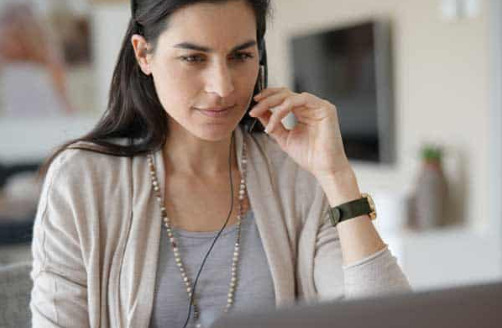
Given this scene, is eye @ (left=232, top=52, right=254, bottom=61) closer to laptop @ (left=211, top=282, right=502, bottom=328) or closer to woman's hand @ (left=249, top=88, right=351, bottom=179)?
woman's hand @ (left=249, top=88, right=351, bottom=179)

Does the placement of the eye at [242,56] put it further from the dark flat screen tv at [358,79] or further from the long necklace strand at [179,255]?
the dark flat screen tv at [358,79]

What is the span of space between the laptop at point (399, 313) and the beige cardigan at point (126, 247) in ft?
1.96

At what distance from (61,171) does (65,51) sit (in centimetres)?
455

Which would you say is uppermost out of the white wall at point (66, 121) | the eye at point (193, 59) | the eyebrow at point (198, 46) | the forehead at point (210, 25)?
the forehead at point (210, 25)

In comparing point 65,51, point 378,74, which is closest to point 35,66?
point 65,51

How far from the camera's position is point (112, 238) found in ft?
4.03

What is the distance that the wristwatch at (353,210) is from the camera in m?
1.25

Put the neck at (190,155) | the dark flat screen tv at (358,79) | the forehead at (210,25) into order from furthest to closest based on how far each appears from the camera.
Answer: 1. the dark flat screen tv at (358,79)
2. the neck at (190,155)
3. the forehead at (210,25)

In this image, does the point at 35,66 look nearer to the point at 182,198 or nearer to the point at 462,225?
the point at 462,225

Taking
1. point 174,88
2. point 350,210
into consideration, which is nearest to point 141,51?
point 174,88

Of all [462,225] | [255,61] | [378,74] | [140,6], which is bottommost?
[462,225]

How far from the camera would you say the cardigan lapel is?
4.16ft

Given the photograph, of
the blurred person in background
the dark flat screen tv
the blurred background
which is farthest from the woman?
the blurred person in background

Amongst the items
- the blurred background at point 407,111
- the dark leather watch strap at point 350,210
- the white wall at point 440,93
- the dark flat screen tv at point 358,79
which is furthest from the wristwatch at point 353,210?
the dark flat screen tv at point 358,79
